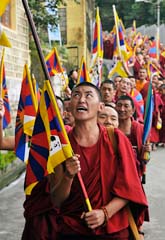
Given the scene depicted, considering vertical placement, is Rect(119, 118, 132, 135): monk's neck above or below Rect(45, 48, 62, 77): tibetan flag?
below

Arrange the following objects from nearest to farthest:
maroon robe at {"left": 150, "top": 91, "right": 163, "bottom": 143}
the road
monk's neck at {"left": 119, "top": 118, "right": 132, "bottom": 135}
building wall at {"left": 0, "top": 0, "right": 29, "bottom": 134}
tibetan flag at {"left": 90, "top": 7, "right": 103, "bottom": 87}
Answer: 1. monk's neck at {"left": 119, "top": 118, "right": 132, "bottom": 135}
2. the road
3. tibetan flag at {"left": 90, "top": 7, "right": 103, "bottom": 87}
4. building wall at {"left": 0, "top": 0, "right": 29, "bottom": 134}
5. maroon robe at {"left": 150, "top": 91, "right": 163, "bottom": 143}

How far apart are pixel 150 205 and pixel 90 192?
355cm

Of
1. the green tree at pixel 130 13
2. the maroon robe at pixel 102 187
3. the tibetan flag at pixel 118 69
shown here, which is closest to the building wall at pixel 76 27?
the tibetan flag at pixel 118 69

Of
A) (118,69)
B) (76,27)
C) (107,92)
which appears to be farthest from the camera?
(76,27)

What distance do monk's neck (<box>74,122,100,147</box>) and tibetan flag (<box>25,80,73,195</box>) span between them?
0.55ft

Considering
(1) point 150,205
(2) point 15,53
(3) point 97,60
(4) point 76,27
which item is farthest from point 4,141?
(4) point 76,27

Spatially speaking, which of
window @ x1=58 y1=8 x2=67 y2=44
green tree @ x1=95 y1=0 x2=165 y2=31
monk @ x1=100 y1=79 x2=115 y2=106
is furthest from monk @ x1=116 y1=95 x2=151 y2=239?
green tree @ x1=95 y1=0 x2=165 y2=31

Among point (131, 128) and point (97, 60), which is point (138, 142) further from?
point (97, 60)

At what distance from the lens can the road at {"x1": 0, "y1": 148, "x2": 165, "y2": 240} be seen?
570 cm

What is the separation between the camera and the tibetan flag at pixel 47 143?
330 centimetres

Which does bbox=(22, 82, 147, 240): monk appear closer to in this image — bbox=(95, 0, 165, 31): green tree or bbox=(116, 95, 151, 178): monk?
bbox=(116, 95, 151, 178): monk

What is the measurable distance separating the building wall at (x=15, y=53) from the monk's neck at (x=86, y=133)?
683cm

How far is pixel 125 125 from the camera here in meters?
5.55

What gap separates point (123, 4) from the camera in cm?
4416
